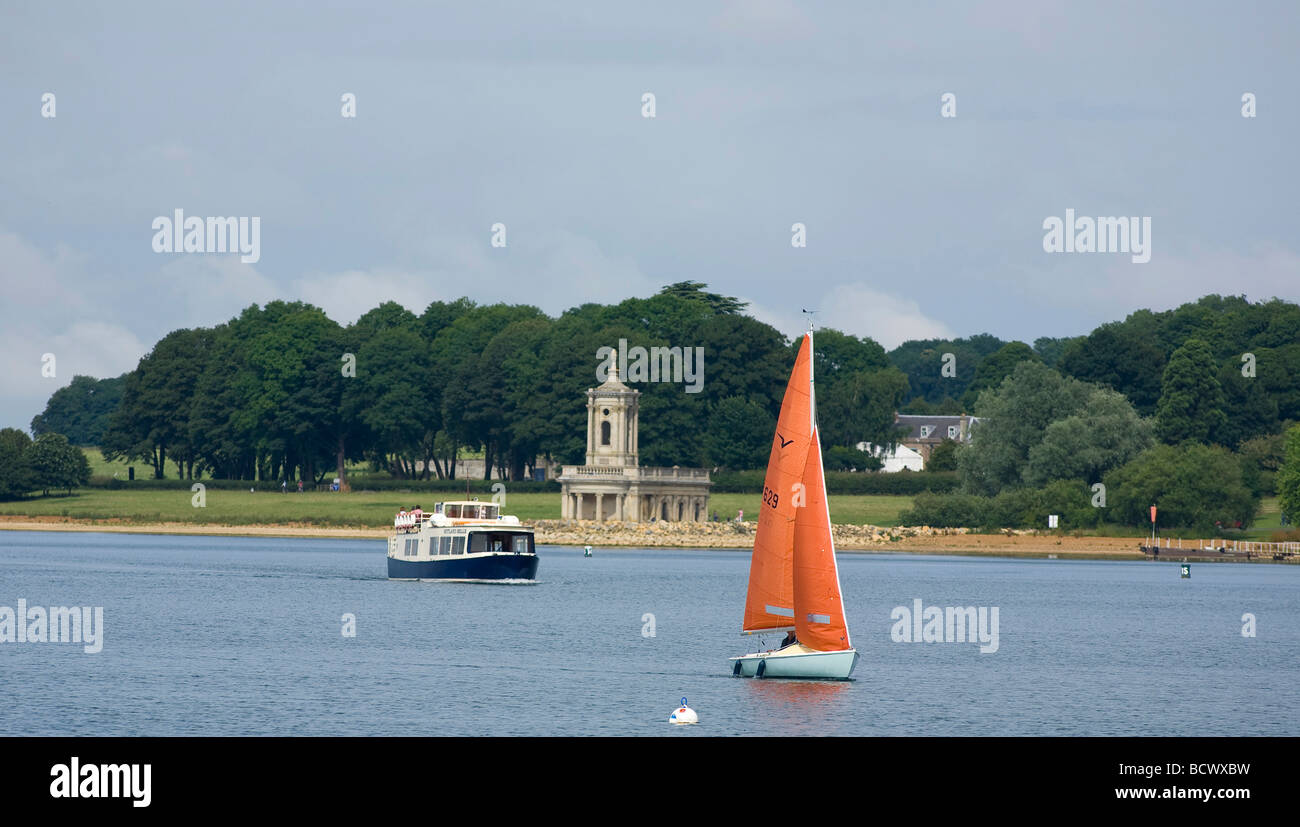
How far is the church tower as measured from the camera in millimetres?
149500

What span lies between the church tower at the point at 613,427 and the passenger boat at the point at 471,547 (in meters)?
51.3

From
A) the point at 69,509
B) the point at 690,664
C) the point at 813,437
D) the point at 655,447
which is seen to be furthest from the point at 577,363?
the point at 813,437

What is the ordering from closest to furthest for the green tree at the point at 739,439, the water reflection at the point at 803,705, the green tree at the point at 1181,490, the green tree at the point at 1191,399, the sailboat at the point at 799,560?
the water reflection at the point at 803,705
the sailboat at the point at 799,560
the green tree at the point at 1181,490
the green tree at the point at 1191,399
the green tree at the point at 739,439

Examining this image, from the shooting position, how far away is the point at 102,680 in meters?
52.6

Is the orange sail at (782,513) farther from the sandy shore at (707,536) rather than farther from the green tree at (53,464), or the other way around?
the green tree at (53,464)

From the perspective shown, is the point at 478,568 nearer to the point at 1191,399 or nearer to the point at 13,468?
the point at 13,468

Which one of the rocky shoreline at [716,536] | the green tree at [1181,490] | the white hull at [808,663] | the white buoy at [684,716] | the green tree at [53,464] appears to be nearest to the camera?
the white buoy at [684,716]

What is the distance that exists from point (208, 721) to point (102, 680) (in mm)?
9020

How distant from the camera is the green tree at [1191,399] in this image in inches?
6540

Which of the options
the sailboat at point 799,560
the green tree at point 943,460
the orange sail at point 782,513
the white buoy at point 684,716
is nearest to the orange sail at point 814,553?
the sailboat at point 799,560

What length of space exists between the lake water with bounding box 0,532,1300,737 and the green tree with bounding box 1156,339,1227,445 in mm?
60826

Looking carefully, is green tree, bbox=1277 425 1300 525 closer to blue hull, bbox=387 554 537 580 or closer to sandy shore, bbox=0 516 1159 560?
sandy shore, bbox=0 516 1159 560

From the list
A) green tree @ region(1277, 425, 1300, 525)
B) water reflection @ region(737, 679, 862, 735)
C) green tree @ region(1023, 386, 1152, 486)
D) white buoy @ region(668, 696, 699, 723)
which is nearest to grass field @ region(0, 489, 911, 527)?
green tree @ region(1023, 386, 1152, 486)
